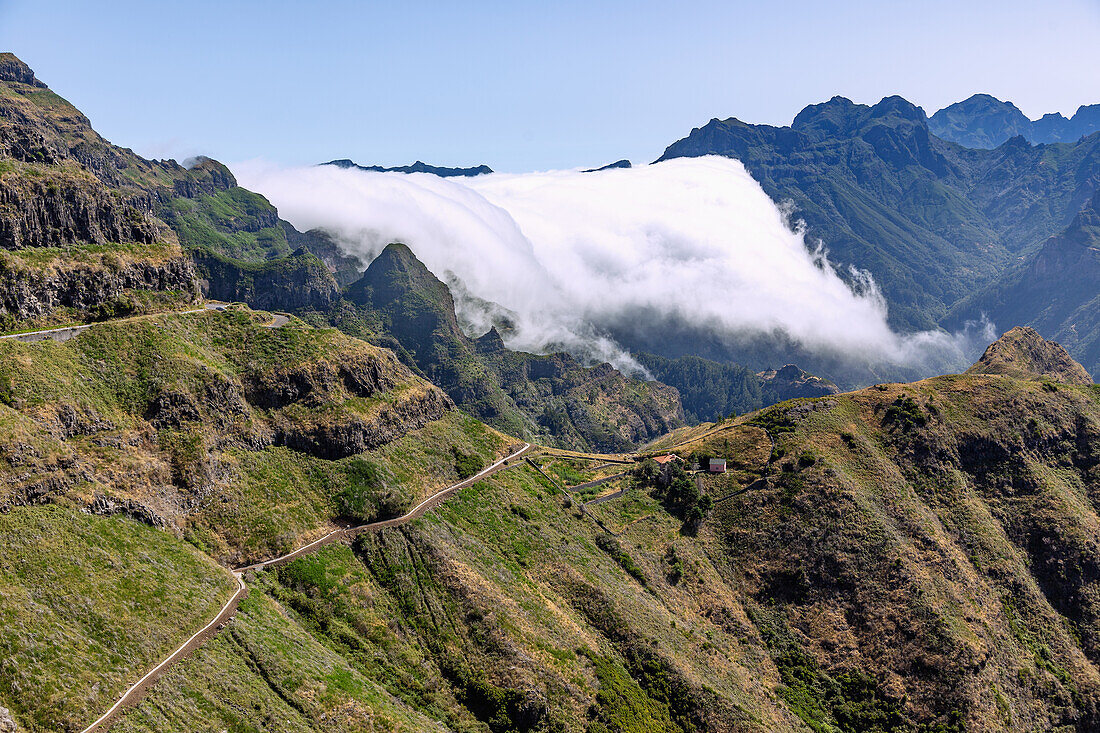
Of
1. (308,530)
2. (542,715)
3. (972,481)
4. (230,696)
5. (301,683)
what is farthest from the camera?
(972,481)

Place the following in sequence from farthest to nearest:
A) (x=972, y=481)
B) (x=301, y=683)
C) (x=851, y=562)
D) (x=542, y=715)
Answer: (x=972, y=481), (x=851, y=562), (x=542, y=715), (x=301, y=683)

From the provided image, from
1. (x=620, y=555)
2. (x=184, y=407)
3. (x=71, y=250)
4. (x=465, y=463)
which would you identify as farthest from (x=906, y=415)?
(x=71, y=250)

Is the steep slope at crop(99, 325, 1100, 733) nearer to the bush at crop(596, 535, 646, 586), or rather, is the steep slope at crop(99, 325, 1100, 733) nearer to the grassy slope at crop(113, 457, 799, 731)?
the grassy slope at crop(113, 457, 799, 731)

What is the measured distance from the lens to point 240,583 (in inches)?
4003

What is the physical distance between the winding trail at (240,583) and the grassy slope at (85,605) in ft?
3.31

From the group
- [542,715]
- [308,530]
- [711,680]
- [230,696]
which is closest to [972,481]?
[711,680]

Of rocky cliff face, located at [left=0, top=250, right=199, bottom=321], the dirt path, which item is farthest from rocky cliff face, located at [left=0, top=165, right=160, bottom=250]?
the dirt path

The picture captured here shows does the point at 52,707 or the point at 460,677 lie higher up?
the point at 52,707

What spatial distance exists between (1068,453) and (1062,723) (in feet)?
296

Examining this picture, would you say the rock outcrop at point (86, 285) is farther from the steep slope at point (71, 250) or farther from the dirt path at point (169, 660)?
the dirt path at point (169, 660)

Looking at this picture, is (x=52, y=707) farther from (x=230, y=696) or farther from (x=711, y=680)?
(x=711, y=680)

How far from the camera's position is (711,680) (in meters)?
129

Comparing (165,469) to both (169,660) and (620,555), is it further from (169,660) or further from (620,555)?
(620,555)

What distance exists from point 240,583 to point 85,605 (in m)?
24.1
